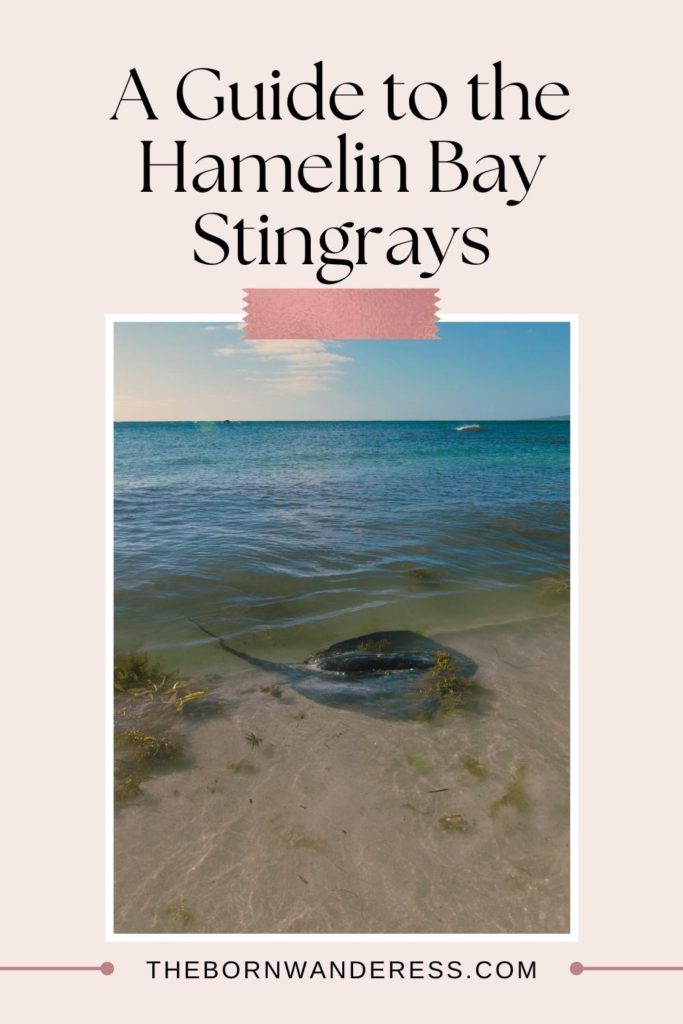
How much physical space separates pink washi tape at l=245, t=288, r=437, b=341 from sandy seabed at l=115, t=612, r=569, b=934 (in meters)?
5.01

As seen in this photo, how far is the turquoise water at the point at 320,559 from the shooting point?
32.4 feet

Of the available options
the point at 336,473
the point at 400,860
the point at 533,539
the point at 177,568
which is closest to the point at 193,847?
the point at 400,860

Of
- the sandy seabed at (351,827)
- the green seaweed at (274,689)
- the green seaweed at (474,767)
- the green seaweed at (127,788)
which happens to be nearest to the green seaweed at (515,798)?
the sandy seabed at (351,827)

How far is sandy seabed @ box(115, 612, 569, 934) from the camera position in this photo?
475 centimetres

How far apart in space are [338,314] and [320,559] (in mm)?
7947

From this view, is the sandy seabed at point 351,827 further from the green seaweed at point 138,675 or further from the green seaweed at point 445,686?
the green seaweed at point 138,675

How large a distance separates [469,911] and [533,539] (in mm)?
12504

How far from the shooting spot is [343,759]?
625 centimetres

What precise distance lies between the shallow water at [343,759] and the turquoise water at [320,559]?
0.07m

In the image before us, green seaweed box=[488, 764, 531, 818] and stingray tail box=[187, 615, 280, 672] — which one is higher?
stingray tail box=[187, 615, 280, 672]

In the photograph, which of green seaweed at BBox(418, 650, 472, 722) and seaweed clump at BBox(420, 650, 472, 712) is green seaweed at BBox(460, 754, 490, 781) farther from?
seaweed clump at BBox(420, 650, 472, 712)
